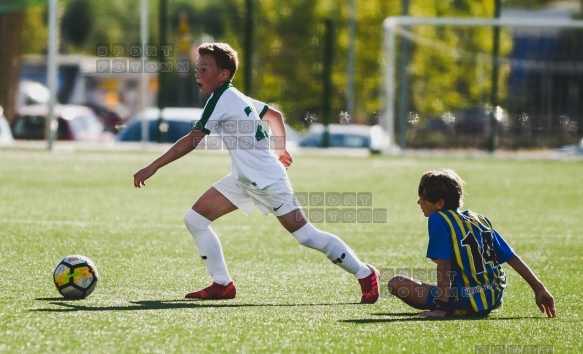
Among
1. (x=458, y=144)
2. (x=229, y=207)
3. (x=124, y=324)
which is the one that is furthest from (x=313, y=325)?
(x=458, y=144)

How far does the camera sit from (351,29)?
34.1m

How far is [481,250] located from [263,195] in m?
1.46

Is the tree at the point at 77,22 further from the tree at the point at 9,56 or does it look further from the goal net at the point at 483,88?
the goal net at the point at 483,88

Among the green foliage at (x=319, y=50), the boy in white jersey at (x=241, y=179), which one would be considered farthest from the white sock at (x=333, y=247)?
the green foliage at (x=319, y=50)

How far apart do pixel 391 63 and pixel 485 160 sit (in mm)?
2842

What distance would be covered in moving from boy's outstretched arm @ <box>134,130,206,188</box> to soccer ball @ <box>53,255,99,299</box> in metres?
0.60

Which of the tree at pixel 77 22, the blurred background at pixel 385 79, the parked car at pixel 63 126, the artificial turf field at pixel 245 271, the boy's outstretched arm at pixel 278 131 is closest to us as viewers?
the artificial turf field at pixel 245 271

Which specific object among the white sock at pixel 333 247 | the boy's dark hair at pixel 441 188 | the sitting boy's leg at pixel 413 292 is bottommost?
the sitting boy's leg at pixel 413 292

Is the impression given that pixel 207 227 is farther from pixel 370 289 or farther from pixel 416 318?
pixel 416 318

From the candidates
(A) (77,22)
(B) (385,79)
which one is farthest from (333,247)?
(A) (77,22)

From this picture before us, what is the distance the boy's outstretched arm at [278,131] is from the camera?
7000 millimetres

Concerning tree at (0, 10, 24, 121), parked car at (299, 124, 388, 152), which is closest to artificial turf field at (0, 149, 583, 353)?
tree at (0, 10, 24, 121)

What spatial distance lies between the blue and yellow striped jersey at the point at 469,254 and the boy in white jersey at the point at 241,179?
77 centimetres

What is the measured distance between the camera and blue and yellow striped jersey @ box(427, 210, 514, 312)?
235 inches
